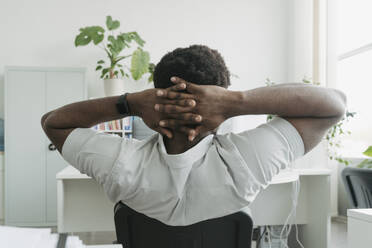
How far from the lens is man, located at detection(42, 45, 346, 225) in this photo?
0.84 meters

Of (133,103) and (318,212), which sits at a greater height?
(133,103)

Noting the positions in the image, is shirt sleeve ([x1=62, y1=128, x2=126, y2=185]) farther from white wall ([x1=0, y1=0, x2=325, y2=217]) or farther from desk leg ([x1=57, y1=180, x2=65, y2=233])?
white wall ([x1=0, y1=0, x2=325, y2=217])

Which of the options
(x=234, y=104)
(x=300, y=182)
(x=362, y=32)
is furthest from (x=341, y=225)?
(x=234, y=104)

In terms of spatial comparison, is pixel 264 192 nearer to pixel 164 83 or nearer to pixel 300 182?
pixel 300 182

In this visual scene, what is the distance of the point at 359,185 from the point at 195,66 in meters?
1.49

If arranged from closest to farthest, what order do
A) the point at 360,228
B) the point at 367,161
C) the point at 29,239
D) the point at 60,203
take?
the point at 29,239 < the point at 360,228 < the point at 60,203 < the point at 367,161

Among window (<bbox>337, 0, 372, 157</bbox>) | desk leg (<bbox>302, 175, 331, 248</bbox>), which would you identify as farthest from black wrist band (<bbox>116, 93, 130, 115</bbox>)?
window (<bbox>337, 0, 372, 157</bbox>)

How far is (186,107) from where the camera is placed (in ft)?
2.77

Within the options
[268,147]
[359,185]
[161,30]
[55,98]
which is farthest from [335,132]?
[55,98]

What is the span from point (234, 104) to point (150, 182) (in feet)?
0.88

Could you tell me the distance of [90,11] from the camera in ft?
16.8

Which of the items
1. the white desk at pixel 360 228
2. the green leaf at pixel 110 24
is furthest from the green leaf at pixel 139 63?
the white desk at pixel 360 228

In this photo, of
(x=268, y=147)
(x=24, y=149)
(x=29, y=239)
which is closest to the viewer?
(x=29, y=239)

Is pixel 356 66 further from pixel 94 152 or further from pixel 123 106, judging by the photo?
pixel 94 152
